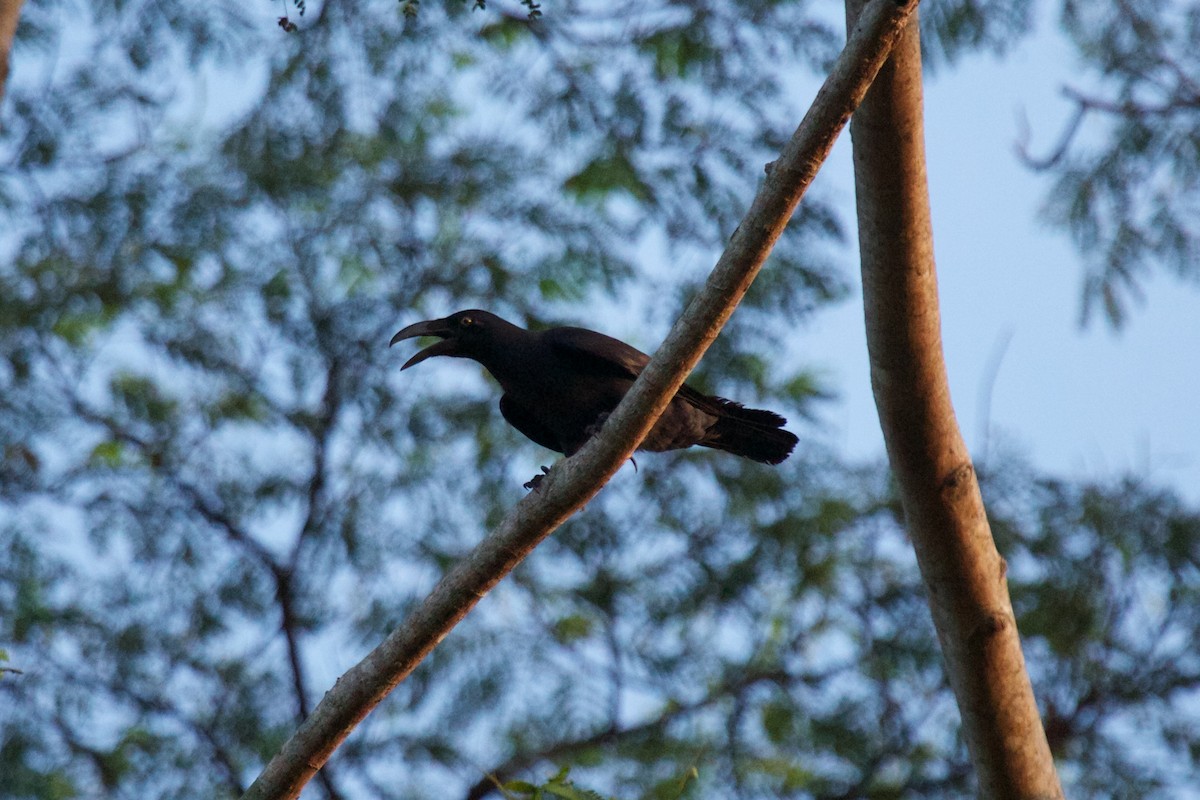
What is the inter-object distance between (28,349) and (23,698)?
2.55m

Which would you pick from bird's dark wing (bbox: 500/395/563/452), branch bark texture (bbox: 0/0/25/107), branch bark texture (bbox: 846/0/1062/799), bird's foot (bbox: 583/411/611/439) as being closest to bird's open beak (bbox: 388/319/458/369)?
bird's dark wing (bbox: 500/395/563/452)

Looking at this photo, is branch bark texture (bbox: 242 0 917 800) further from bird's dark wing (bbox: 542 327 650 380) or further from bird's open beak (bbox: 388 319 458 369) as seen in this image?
bird's open beak (bbox: 388 319 458 369)

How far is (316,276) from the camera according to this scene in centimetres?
973

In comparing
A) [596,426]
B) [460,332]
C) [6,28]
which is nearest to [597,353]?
[596,426]

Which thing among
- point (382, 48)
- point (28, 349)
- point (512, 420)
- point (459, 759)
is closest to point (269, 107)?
point (382, 48)

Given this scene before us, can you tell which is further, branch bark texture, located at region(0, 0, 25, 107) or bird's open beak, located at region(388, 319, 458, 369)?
bird's open beak, located at region(388, 319, 458, 369)

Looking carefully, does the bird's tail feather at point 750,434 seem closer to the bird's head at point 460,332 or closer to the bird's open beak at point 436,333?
the bird's head at point 460,332

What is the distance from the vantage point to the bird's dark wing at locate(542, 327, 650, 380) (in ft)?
19.0

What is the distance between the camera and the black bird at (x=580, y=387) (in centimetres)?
582

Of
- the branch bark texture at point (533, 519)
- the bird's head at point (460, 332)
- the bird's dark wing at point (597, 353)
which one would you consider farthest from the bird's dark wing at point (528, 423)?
the branch bark texture at point (533, 519)

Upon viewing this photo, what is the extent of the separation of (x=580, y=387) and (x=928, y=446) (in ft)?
7.44

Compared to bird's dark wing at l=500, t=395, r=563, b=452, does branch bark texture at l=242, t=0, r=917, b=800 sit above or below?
below

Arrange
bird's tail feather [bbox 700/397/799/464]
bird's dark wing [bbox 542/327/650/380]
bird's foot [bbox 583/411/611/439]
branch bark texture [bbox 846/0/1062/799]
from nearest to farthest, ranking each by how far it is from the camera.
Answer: branch bark texture [bbox 846/0/1062/799]
bird's foot [bbox 583/411/611/439]
bird's dark wing [bbox 542/327/650/380]
bird's tail feather [bbox 700/397/799/464]

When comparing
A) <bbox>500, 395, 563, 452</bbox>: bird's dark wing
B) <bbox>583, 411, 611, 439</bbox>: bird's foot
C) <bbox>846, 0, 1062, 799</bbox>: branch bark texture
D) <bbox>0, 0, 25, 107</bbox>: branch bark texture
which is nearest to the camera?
<bbox>846, 0, 1062, 799</bbox>: branch bark texture
